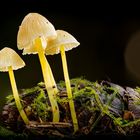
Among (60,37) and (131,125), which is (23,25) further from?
(131,125)

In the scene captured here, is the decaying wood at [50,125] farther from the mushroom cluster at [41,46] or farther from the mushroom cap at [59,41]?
the mushroom cap at [59,41]

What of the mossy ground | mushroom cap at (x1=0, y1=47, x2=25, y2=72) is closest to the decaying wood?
the mossy ground

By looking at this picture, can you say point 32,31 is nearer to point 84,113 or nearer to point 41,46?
point 41,46

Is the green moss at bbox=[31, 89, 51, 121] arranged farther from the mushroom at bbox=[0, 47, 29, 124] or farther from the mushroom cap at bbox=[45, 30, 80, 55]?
the mushroom cap at bbox=[45, 30, 80, 55]

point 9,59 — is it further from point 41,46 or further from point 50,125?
point 50,125

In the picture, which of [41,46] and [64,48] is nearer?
[41,46]

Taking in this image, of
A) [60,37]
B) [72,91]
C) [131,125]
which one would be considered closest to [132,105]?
[131,125]

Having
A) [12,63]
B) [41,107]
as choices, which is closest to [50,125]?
[41,107]

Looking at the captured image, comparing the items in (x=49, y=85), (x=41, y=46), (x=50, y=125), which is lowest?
(x=50, y=125)

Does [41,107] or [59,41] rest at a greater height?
[59,41]
